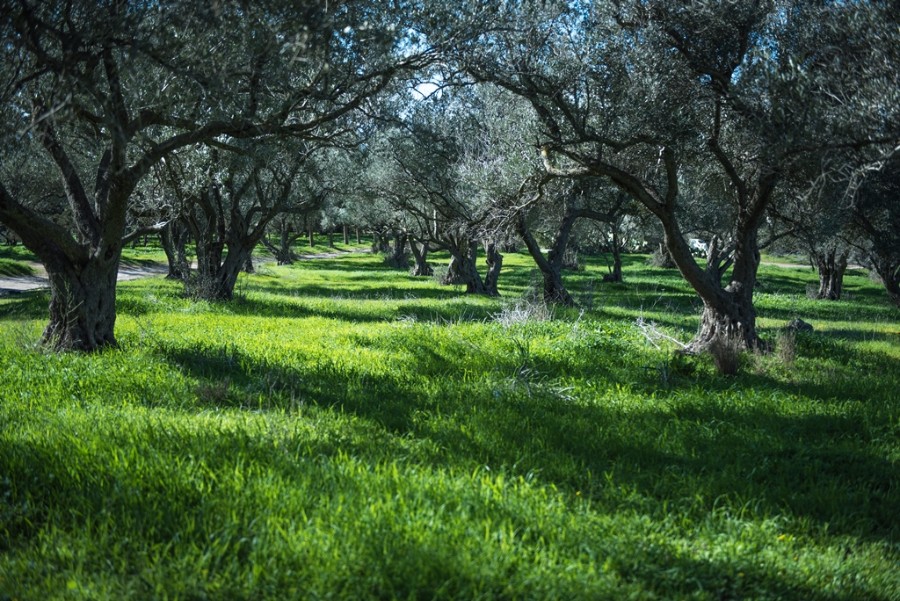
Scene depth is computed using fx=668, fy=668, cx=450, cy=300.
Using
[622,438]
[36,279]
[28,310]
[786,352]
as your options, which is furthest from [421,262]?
[622,438]

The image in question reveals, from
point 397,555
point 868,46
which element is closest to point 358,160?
point 868,46

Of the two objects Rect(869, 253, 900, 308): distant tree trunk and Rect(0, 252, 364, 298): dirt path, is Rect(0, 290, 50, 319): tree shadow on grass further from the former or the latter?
Rect(869, 253, 900, 308): distant tree trunk

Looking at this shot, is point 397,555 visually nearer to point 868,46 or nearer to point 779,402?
point 779,402

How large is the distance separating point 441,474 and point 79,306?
636 centimetres

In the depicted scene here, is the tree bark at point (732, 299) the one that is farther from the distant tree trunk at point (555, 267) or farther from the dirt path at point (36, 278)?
the dirt path at point (36, 278)

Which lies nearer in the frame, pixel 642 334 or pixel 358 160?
pixel 642 334

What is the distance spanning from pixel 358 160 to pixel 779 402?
9868 millimetres

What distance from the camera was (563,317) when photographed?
14883mm

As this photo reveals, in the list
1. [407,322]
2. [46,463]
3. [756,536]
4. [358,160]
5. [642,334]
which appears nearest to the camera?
[756,536]

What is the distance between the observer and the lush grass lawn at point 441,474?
372cm

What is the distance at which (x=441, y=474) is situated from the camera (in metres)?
4.94

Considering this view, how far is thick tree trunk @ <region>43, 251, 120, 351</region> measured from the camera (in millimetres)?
8906

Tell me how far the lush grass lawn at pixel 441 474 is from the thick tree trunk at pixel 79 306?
44 cm

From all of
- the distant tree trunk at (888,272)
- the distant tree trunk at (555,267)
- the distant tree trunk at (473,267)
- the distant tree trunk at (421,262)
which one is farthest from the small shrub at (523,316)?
the distant tree trunk at (421,262)
